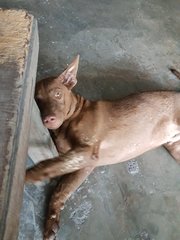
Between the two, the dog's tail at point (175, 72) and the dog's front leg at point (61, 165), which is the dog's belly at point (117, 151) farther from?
the dog's tail at point (175, 72)

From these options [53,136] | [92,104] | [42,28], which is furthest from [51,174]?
[42,28]

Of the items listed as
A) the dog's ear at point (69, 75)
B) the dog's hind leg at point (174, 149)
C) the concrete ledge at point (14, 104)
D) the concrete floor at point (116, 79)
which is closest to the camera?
the concrete ledge at point (14, 104)

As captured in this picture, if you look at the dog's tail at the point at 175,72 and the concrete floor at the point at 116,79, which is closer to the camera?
the concrete floor at the point at 116,79

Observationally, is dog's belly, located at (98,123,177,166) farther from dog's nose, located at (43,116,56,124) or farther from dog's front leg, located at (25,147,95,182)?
dog's nose, located at (43,116,56,124)

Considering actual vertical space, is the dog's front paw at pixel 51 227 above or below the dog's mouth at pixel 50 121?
below

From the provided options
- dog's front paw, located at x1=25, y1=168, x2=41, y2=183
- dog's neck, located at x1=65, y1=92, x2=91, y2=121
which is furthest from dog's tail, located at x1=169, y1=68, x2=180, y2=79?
dog's front paw, located at x1=25, y1=168, x2=41, y2=183

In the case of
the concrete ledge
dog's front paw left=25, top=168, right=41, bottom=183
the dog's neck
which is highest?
the concrete ledge

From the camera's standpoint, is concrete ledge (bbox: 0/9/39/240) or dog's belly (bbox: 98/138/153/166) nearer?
concrete ledge (bbox: 0/9/39/240)

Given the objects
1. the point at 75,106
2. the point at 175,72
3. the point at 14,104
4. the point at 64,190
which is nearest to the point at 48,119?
the point at 75,106

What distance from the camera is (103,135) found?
3551 mm

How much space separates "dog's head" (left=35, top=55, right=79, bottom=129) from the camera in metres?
3.20

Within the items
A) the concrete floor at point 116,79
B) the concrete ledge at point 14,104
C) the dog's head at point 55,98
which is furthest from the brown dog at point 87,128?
the concrete ledge at point 14,104

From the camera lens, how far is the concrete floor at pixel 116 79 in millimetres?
3732

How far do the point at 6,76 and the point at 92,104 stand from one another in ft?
5.24
